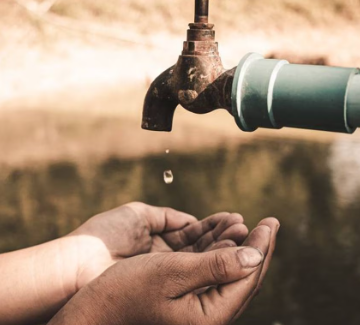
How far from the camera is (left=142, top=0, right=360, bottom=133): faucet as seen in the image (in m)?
0.90

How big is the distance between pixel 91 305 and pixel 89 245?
0.31m

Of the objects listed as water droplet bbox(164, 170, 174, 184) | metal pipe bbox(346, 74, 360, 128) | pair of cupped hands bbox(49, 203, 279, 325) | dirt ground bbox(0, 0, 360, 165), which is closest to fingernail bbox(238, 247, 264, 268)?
pair of cupped hands bbox(49, 203, 279, 325)

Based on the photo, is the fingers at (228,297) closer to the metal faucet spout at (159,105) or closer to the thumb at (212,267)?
the thumb at (212,267)

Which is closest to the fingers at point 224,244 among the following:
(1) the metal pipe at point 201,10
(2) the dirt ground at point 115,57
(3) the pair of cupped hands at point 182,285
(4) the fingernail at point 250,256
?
(3) the pair of cupped hands at point 182,285

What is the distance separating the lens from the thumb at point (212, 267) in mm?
1107

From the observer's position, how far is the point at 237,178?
2.33 metres

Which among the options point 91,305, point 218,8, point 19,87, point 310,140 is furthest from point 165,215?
point 218,8

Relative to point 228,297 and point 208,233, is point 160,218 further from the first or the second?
point 228,297

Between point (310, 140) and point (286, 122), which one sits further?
point (310, 140)

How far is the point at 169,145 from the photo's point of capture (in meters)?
2.63

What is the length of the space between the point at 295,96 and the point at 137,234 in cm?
80

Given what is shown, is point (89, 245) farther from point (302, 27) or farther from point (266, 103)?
point (302, 27)

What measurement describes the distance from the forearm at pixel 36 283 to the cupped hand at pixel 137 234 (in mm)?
31

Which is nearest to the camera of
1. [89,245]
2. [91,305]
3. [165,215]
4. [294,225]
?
[91,305]
